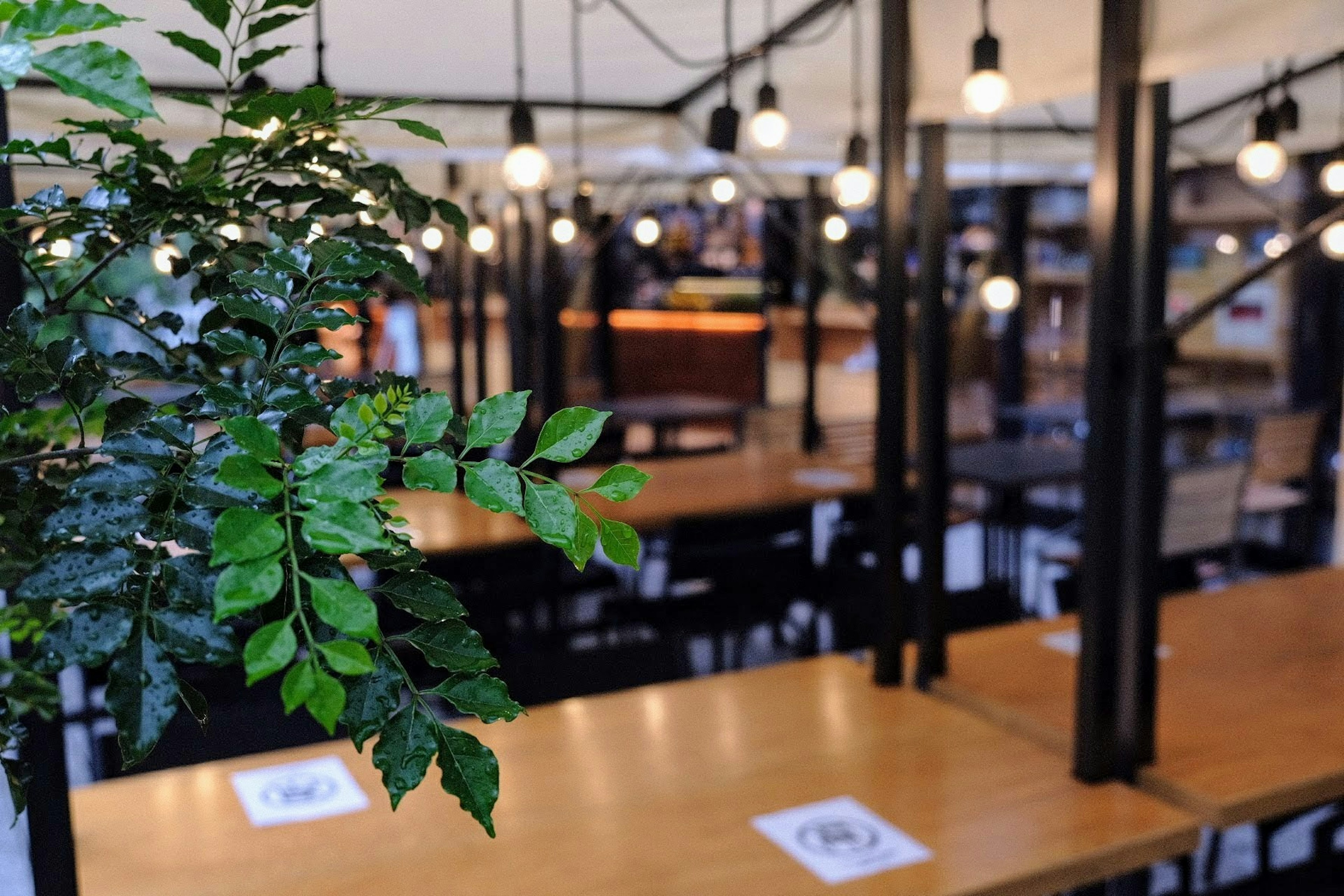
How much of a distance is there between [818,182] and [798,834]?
6.12m

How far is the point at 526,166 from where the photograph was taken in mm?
3424

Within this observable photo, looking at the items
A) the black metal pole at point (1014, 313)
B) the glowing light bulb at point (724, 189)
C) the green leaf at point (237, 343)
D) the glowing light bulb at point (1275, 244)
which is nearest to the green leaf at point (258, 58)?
the green leaf at point (237, 343)

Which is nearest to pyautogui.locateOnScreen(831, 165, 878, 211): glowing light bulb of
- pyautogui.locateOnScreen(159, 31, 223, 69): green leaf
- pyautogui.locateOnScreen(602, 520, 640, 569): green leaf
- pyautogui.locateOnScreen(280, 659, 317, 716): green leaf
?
pyautogui.locateOnScreen(159, 31, 223, 69): green leaf

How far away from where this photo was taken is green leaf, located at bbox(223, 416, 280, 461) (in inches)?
26.6

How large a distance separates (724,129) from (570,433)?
9.71 ft

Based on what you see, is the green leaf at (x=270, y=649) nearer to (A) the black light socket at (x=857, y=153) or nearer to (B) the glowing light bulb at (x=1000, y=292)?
(A) the black light socket at (x=857, y=153)

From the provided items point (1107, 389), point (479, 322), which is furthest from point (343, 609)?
point (479, 322)

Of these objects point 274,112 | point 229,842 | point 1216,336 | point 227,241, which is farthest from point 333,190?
point 1216,336

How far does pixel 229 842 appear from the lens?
1916 millimetres

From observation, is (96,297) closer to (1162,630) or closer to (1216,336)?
(1162,630)

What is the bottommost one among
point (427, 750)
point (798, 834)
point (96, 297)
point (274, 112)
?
point (798, 834)

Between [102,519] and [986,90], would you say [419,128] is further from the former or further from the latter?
[986,90]

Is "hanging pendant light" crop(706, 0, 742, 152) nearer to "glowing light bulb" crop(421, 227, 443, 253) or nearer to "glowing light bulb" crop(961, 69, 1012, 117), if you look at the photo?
"glowing light bulb" crop(961, 69, 1012, 117)

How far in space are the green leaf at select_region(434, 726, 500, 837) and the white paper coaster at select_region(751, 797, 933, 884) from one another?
3.67 feet
